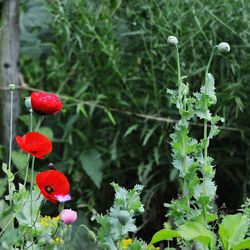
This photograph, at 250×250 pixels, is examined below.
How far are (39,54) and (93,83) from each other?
43 cm

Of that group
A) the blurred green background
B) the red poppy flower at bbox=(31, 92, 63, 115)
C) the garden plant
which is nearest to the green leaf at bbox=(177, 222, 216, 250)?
the garden plant

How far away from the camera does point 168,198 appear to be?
3.18m

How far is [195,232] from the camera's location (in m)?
1.53

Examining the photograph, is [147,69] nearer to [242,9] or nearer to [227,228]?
[242,9]

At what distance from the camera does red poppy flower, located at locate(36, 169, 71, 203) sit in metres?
1.49

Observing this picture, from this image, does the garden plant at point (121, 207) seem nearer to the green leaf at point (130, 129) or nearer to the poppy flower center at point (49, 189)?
the poppy flower center at point (49, 189)

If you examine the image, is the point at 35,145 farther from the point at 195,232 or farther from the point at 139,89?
the point at 139,89

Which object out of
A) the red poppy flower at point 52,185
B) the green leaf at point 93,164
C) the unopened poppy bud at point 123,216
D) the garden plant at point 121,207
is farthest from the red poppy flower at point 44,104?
the green leaf at point 93,164

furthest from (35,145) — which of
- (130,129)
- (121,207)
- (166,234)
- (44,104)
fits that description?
(130,129)

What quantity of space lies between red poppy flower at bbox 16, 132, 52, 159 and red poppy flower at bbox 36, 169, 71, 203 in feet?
0.16

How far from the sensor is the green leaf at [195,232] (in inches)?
59.6

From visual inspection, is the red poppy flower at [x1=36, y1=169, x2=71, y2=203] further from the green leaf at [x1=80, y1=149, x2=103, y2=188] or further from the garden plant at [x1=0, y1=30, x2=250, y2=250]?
the green leaf at [x1=80, y1=149, x2=103, y2=188]

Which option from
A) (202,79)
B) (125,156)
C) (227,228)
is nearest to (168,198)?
(125,156)

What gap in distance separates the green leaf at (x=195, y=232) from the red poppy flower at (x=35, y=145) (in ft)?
1.08
